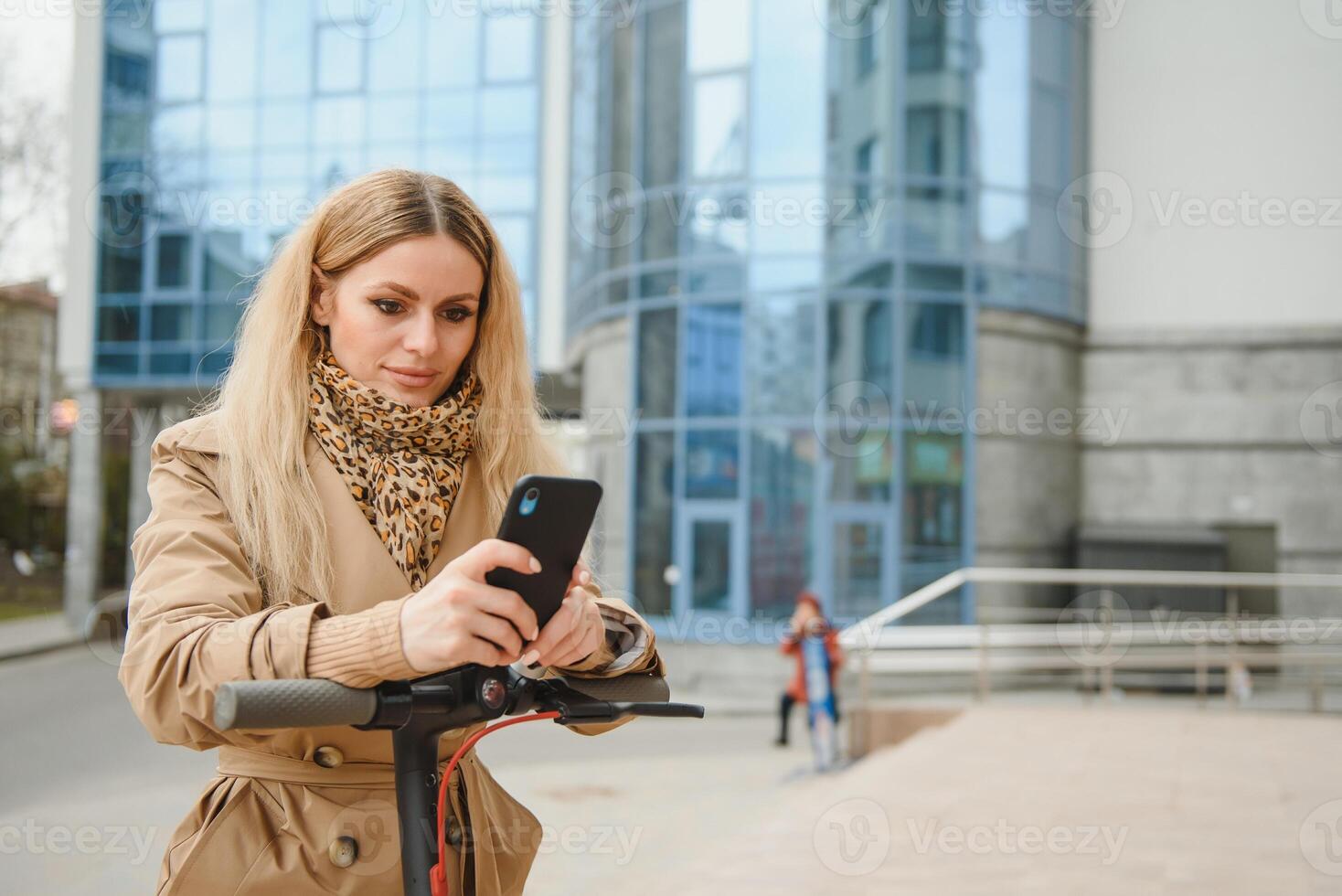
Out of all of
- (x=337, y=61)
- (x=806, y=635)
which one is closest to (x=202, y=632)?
(x=806, y=635)

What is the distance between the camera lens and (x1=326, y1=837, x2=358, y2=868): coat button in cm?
149

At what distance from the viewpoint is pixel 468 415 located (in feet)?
5.60

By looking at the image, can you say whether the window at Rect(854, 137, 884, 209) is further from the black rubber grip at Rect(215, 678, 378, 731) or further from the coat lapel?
the black rubber grip at Rect(215, 678, 378, 731)

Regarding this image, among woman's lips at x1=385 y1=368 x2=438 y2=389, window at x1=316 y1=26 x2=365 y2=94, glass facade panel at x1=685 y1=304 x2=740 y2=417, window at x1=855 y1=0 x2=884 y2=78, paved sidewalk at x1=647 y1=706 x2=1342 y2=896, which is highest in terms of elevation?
window at x1=316 y1=26 x2=365 y2=94

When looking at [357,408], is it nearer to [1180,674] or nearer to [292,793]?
[292,793]

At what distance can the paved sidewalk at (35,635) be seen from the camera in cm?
1870

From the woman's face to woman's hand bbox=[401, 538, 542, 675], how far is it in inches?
16.9

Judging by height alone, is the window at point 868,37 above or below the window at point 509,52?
below

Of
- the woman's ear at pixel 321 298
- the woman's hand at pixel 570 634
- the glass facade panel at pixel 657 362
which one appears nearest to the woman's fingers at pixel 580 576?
the woman's hand at pixel 570 634

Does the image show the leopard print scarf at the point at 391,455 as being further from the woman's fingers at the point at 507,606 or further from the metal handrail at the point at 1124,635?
the metal handrail at the point at 1124,635

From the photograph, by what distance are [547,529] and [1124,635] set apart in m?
12.8

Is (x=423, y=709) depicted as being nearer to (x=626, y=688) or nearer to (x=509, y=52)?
(x=626, y=688)

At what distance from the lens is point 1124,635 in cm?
1288

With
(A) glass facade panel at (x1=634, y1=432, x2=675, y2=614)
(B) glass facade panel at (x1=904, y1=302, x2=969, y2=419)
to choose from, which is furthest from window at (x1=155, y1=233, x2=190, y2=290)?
(B) glass facade panel at (x1=904, y1=302, x2=969, y2=419)
